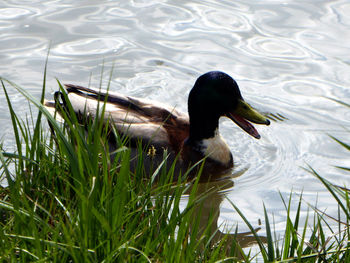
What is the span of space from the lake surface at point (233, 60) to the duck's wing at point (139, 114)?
0.58 m

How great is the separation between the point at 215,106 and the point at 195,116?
18 cm

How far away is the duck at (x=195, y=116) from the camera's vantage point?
5.64 meters

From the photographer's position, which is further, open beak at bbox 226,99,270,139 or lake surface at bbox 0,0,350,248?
lake surface at bbox 0,0,350,248

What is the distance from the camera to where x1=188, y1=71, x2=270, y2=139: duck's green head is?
225 inches

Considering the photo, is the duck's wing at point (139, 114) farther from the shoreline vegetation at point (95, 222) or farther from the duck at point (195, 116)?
the shoreline vegetation at point (95, 222)

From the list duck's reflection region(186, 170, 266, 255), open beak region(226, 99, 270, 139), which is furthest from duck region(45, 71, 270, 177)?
duck's reflection region(186, 170, 266, 255)

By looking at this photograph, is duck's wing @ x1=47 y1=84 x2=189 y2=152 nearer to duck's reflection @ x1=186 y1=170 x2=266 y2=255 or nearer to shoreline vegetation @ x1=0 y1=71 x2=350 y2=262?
duck's reflection @ x1=186 y1=170 x2=266 y2=255

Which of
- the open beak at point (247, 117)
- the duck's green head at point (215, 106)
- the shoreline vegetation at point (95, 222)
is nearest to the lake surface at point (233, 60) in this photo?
the open beak at point (247, 117)

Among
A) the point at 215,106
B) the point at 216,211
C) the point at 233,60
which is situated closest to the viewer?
the point at 216,211

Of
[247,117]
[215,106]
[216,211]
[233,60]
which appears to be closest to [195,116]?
[215,106]

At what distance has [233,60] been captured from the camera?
7215 millimetres

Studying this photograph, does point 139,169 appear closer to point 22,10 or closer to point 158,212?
point 158,212

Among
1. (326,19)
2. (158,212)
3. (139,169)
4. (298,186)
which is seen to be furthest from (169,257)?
(326,19)

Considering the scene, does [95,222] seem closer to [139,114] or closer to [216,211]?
[216,211]
